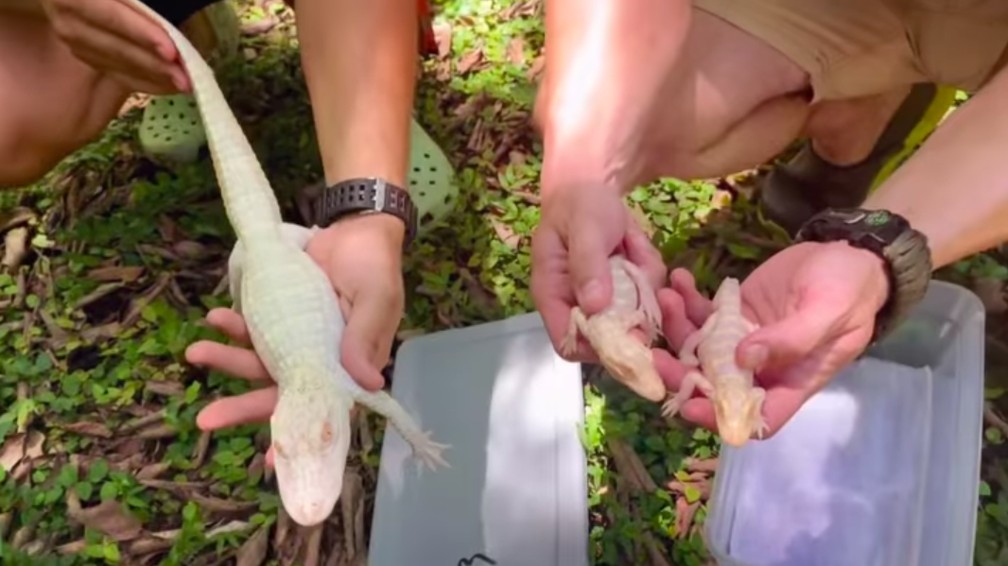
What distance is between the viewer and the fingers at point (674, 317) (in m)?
1.78

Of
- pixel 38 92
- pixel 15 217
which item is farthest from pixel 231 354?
pixel 15 217

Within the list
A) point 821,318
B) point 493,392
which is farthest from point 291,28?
point 821,318

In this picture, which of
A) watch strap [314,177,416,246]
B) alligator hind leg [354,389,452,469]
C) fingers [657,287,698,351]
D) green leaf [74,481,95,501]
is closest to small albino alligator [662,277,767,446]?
fingers [657,287,698,351]

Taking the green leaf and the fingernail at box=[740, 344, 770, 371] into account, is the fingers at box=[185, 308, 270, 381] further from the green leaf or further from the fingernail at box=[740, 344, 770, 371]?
the fingernail at box=[740, 344, 770, 371]

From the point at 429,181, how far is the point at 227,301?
0.51m

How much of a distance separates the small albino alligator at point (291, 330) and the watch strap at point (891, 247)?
739mm

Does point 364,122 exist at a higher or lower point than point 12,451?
higher

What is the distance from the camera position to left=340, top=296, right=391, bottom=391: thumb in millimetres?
1855

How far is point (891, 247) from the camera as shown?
1.64 metres

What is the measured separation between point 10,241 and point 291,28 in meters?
0.90

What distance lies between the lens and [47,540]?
2.24 m

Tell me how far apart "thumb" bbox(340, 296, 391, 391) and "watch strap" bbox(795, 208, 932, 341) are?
0.69 m

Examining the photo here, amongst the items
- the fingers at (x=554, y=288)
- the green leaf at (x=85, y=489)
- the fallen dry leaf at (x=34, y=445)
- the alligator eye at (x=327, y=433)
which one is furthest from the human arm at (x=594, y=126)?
the fallen dry leaf at (x=34, y=445)

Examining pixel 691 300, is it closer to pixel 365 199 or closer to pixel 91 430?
pixel 365 199
